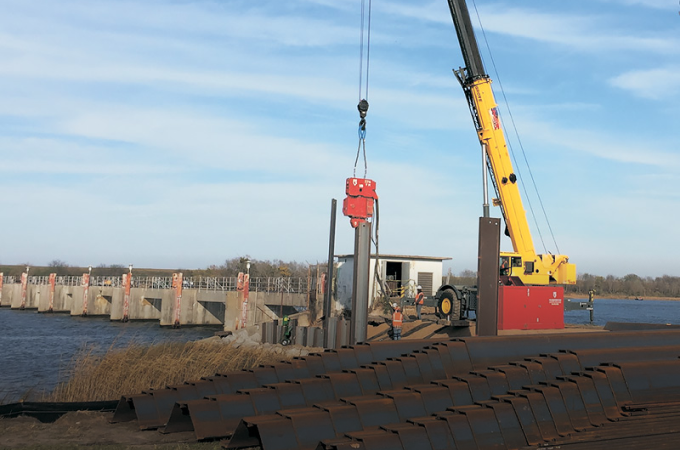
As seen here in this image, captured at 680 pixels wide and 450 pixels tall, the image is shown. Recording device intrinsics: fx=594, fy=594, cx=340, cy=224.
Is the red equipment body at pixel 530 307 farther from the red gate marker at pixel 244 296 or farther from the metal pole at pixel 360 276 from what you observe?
the red gate marker at pixel 244 296

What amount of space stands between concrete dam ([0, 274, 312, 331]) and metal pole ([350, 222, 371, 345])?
14.7 meters

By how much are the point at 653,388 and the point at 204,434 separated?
7204mm

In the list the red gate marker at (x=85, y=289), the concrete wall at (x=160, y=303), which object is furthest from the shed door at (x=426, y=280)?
the red gate marker at (x=85, y=289)

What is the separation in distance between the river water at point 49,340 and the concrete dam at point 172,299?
1.68m

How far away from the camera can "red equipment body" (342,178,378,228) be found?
57.3 ft

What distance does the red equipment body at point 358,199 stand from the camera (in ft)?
57.3

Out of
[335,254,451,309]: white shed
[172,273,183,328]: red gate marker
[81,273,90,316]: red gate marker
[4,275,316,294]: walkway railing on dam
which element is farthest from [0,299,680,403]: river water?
[335,254,451,309]: white shed

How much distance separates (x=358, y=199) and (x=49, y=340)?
32896 mm

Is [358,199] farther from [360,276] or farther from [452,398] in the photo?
[452,398]

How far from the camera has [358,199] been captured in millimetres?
17641

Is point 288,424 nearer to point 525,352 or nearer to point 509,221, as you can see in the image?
point 525,352

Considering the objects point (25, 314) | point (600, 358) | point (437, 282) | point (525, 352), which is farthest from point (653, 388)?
point (25, 314)

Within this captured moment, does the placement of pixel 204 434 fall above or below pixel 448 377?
below

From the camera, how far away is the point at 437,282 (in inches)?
1618
